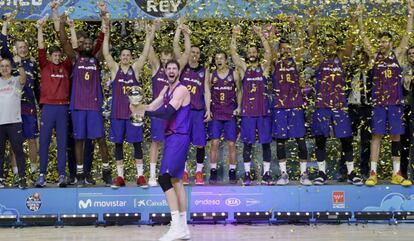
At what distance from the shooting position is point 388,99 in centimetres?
938

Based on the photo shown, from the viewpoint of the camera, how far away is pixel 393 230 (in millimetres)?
8695

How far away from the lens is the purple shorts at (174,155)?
7.58m

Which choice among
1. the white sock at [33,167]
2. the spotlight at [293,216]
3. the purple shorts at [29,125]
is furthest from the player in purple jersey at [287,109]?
the white sock at [33,167]

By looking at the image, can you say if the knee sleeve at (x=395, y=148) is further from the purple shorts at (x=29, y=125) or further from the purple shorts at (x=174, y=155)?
the purple shorts at (x=29, y=125)

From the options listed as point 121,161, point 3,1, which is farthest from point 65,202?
point 3,1

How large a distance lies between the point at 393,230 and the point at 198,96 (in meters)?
3.20

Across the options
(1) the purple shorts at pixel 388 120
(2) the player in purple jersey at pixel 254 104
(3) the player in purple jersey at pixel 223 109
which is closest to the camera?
(1) the purple shorts at pixel 388 120

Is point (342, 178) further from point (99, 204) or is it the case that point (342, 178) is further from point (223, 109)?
point (99, 204)

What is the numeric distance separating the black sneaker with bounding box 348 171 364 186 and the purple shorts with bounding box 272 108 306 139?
35.4 inches

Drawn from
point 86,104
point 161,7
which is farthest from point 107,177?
point 161,7

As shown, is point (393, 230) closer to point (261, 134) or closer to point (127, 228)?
point (261, 134)

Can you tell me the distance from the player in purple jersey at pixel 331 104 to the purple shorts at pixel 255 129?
634 mm

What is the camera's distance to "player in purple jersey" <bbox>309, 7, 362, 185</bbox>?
9.43 metres

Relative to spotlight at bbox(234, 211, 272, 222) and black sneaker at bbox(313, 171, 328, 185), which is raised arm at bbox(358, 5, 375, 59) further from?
spotlight at bbox(234, 211, 272, 222)
